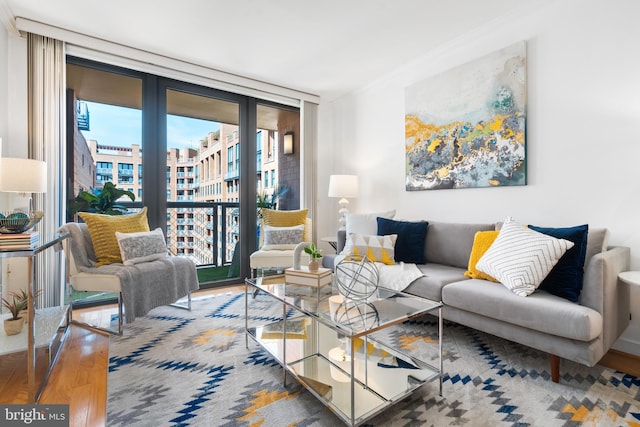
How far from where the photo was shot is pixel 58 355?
2010 mm

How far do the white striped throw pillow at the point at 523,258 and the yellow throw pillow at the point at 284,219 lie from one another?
6.72 ft

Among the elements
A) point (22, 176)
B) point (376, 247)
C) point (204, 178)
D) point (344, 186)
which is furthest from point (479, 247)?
point (22, 176)

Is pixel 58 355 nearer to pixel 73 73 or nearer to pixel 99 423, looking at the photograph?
pixel 99 423

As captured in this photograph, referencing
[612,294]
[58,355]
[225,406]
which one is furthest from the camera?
[58,355]

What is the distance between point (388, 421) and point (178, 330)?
5.53 feet

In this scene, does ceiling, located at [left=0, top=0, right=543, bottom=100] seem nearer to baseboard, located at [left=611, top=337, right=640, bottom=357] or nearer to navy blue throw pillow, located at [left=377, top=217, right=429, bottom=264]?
navy blue throw pillow, located at [left=377, top=217, right=429, bottom=264]

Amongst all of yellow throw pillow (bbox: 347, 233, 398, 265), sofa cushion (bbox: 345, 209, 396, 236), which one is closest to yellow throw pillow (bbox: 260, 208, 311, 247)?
sofa cushion (bbox: 345, 209, 396, 236)

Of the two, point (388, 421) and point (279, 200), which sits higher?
point (279, 200)

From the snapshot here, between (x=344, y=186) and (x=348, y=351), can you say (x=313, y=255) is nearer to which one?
(x=348, y=351)

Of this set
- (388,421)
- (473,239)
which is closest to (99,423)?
(388,421)

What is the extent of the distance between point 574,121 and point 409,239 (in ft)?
4.68

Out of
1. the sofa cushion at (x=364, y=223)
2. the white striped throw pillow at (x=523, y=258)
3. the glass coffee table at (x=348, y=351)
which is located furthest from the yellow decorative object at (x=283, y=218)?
the white striped throw pillow at (x=523, y=258)

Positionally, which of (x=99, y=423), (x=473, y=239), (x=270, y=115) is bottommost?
(x=99, y=423)

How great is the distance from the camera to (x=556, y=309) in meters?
1.63
